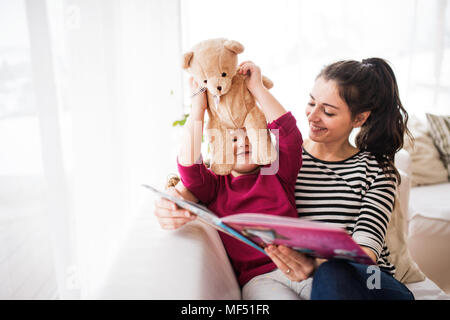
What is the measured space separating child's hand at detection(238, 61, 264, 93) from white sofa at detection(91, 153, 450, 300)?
43cm

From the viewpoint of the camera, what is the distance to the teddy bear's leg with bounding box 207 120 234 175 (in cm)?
90

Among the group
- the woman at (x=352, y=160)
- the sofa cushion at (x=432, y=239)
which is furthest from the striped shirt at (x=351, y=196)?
the sofa cushion at (x=432, y=239)

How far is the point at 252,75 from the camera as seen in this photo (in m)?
0.87

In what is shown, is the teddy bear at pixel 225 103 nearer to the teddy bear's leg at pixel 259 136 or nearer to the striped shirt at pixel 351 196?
the teddy bear's leg at pixel 259 136

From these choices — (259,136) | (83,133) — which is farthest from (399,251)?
(83,133)

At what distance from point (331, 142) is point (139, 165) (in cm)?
85

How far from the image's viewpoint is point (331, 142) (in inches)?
44.3

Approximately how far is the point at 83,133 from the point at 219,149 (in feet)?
1.50

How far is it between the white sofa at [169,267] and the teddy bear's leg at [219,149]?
0.63 feet

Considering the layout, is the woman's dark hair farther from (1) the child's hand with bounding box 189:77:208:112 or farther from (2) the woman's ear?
(1) the child's hand with bounding box 189:77:208:112

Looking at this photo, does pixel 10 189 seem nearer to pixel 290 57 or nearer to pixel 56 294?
pixel 56 294

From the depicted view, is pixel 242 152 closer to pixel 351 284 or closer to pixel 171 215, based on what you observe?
pixel 171 215

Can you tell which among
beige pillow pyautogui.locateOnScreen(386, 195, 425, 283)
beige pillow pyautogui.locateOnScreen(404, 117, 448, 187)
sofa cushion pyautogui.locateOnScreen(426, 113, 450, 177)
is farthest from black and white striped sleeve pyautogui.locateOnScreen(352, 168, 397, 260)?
sofa cushion pyautogui.locateOnScreen(426, 113, 450, 177)

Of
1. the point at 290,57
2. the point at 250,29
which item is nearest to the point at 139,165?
the point at 250,29
